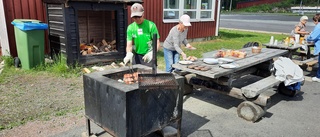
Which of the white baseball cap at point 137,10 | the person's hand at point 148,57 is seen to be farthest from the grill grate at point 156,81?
the white baseball cap at point 137,10

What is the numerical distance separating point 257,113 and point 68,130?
9.64ft

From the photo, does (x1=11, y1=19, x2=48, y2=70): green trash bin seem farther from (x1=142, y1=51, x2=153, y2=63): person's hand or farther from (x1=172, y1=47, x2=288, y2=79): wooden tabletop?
(x1=172, y1=47, x2=288, y2=79): wooden tabletop

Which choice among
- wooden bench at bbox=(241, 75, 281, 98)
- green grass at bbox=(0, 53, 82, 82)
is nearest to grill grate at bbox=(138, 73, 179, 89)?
wooden bench at bbox=(241, 75, 281, 98)

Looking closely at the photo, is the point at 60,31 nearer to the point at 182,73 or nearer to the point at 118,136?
the point at 182,73

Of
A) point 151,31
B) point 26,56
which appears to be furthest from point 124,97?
point 26,56

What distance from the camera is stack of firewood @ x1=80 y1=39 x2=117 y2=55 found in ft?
24.8

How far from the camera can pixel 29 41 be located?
6.29 metres

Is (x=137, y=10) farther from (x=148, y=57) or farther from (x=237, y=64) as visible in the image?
(x=237, y=64)

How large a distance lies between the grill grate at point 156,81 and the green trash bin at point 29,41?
469 centimetres

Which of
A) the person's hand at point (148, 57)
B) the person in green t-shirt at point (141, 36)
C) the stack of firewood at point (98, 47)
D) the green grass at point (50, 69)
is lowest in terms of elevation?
the green grass at point (50, 69)

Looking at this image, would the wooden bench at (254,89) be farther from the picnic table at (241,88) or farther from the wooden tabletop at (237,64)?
the wooden tabletop at (237,64)

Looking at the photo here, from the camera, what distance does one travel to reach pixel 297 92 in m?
5.44

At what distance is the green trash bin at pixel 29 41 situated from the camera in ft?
20.4

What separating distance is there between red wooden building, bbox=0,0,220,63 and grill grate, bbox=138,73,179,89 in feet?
19.0
